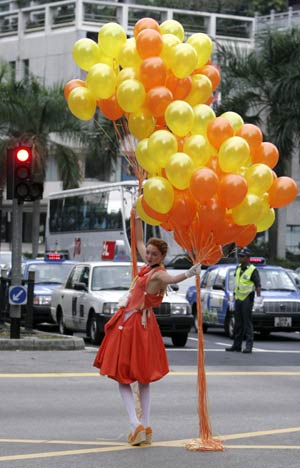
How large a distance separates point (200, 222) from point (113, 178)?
184 feet

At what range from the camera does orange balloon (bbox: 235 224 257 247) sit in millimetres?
10884

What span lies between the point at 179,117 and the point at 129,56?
928mm

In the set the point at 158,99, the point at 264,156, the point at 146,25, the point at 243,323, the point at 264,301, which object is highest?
the point at 146,25

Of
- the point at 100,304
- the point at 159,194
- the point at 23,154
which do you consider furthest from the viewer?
the point at 100,304

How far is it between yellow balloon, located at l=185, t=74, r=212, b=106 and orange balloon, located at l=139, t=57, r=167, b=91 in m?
0.35

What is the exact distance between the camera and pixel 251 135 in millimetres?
10836

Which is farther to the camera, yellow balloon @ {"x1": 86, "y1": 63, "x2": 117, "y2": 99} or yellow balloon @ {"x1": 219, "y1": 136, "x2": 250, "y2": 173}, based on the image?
yellow balloon @ {"x1": 86, "y1": 63, "x2": 117, "y2": 99}

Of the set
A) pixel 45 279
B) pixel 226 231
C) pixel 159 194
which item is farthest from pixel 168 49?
pixel 45 279

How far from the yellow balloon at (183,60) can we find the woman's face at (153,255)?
4.93ft

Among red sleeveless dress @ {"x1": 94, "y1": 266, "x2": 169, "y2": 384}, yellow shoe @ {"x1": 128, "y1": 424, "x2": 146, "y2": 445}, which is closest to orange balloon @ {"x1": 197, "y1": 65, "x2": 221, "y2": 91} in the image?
red sleeveless dress @ {"x1": 94, "y1": 266, "x2": 169, "y2": 384}

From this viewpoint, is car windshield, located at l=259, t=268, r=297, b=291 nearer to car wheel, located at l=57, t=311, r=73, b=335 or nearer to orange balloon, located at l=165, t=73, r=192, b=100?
car wheel, located at l=57, t=311, r=73, b=335

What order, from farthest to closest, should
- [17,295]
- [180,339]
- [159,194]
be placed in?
[180,339]
[17,295]
[159,194]

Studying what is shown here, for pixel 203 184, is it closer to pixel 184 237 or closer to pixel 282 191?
pixel 184 237

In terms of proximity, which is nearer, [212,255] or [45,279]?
[212,255]
